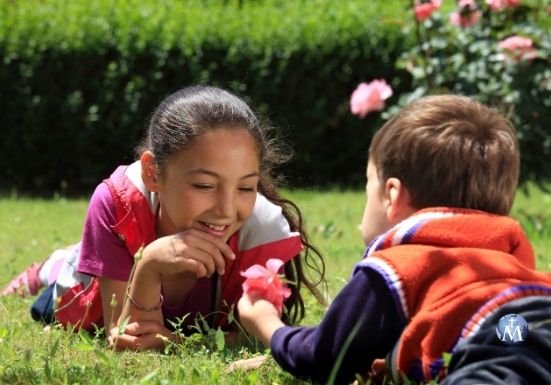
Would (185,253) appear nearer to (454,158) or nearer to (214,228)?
(214,228)

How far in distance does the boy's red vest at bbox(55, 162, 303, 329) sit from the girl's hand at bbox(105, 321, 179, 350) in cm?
23

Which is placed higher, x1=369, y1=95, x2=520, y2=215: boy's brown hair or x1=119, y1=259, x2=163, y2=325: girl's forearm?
x1=369, y1=95, x2=520, y2=215: boy's brown hair

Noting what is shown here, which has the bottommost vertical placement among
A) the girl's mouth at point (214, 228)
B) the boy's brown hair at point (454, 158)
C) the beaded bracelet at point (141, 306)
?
the beaded bracelet at point (141, 306)

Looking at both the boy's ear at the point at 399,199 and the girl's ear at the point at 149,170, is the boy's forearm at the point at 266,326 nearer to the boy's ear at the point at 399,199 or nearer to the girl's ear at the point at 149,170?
the boy's ear at the point at 399,199

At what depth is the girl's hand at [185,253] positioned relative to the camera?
340 cm

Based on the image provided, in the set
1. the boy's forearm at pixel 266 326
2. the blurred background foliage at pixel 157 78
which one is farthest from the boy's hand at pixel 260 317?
the blurred background foliage at pixel 157 78

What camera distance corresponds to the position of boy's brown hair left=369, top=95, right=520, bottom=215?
9.12 feet

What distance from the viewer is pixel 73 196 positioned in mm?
9375

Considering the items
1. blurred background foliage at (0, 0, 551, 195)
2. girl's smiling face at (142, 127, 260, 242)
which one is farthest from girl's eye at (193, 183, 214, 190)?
blurred background foliage at (0, 0, 551, 195)

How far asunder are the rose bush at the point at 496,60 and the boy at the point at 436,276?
424 cm

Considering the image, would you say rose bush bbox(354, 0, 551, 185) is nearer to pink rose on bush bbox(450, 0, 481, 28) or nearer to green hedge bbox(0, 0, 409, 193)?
pink rose on bush bbox(450, 0, 481, 28)

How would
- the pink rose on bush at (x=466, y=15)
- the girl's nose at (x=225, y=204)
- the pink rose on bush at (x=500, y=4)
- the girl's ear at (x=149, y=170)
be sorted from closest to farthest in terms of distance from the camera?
the girl's nose at (x=225, y=204) < the girl's ear at (x=149, y=170) < the pink rose on bush at (x=500, y=4) < the pink rose on bush at (x=466, y=15)

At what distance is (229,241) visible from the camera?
3.71m

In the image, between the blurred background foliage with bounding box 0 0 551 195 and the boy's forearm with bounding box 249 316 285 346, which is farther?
the blurred background foliage with bounding box 0 0 551 195
